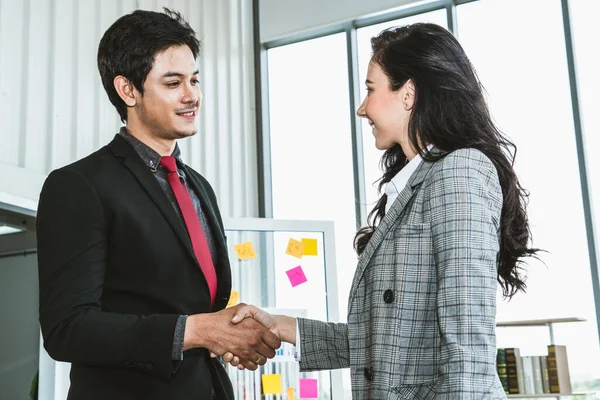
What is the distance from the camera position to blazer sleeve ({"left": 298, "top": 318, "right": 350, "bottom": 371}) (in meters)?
1.92

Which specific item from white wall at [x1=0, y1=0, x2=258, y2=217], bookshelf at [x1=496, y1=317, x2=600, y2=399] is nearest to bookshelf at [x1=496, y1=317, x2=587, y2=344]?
bookshelf at [x1=496, y1=317, x2=600, y2=399]

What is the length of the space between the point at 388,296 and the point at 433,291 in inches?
3.7

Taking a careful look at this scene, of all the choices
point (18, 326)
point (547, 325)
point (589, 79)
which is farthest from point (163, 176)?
point (589, 79)

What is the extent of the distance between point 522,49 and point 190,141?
7.11 ft

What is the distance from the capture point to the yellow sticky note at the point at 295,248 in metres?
3.98

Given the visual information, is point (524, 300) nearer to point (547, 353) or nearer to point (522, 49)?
point (547, 353)

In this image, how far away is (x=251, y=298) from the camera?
3.81m

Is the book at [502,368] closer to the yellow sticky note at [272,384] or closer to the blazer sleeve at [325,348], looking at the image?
the yellow sticky note at [272,384]

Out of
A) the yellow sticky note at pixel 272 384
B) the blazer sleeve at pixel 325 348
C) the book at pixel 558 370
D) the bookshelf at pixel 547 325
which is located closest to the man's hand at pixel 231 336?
the blazer sleeve at pixel 325 348

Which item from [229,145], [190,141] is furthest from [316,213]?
Result: [190,141]

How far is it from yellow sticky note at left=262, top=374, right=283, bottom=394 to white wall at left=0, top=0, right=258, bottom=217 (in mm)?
1250

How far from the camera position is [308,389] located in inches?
150

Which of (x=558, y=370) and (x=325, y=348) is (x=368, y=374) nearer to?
(x=325, y=348)

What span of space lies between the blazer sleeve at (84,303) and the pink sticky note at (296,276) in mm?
2470
